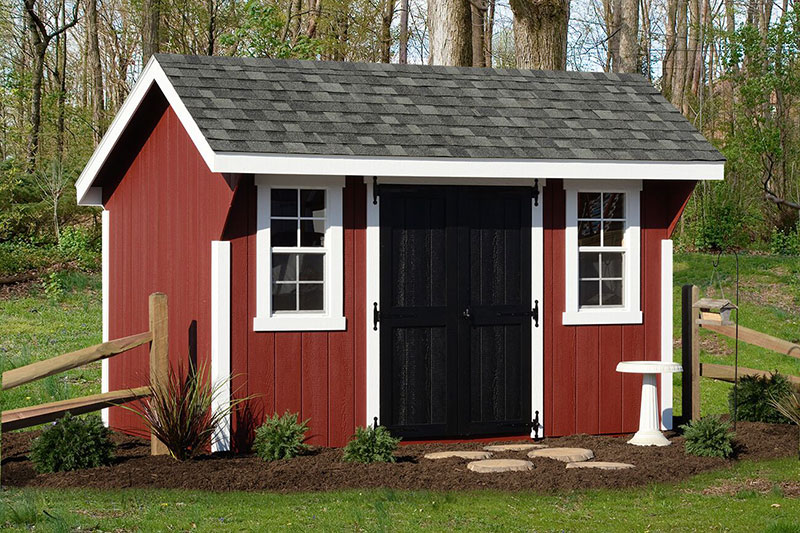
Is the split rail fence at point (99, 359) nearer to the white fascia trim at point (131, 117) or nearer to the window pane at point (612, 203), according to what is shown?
Result: the white fascia trim at point (131, 117)

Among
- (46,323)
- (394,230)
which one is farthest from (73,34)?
(394,230)

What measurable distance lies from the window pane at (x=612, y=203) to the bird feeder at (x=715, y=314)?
1162 millimetres

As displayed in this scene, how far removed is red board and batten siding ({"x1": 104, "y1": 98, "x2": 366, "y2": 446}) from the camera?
870 cm

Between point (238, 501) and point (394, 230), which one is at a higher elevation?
point (394, 230)

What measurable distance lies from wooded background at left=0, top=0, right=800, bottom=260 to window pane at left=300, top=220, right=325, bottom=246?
23.1 ft

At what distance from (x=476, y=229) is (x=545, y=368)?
4.78 feet

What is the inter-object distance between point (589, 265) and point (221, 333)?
11.6 ft

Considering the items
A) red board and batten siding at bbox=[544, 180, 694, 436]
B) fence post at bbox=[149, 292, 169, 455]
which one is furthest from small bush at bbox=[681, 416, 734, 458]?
fence post at bbox=[149, 292, 169, 455]

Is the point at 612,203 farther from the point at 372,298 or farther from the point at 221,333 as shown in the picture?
the point at 221,333

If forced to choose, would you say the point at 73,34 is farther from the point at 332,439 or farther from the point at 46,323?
the point at 332,439

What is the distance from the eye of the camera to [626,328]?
973 cm

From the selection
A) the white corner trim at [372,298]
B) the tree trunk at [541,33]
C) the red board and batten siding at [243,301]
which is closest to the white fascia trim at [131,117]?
the red board and batten siding at [243,301]

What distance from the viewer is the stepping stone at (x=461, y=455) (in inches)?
332

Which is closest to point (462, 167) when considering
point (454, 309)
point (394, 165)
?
point (394, 165)
